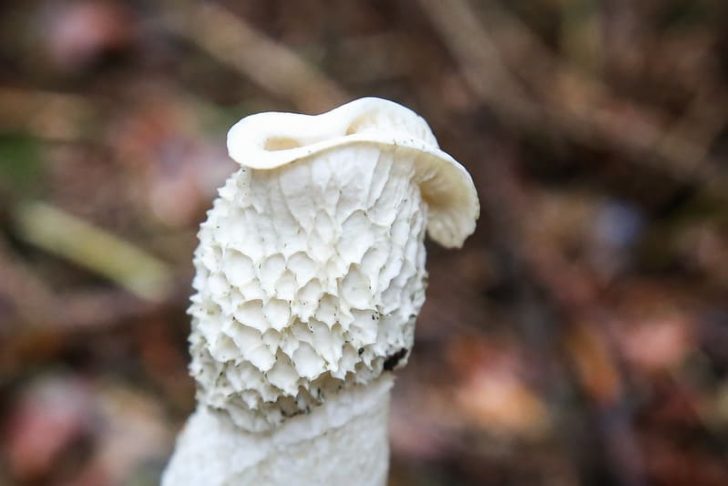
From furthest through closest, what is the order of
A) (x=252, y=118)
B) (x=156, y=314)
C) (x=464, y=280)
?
1. (x=464, y=280)
2. (x=156, y=314)
3. (x=252, y=118)

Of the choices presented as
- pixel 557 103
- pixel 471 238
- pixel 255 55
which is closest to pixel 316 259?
pixel 471 238

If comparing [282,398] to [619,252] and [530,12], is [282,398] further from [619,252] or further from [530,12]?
[530,12]

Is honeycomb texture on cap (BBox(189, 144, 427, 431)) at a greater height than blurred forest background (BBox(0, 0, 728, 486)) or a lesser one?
lesser

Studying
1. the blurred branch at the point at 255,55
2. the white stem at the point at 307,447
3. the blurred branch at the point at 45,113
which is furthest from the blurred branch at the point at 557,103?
the white stem at the point at 307,447

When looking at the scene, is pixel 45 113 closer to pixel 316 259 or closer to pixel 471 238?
pixel 471 238

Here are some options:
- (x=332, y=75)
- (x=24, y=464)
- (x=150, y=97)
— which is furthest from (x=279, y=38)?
(x=24, y=464)

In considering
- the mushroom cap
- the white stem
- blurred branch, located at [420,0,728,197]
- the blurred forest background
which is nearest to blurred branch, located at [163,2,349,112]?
the blurred forest background

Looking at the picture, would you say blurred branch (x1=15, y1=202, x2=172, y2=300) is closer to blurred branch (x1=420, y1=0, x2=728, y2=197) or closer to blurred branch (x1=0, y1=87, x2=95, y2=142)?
blurred branch (x1=0, y1=87, x2=95, y2=142)
